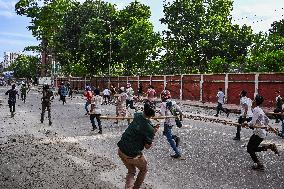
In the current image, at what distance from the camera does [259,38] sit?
190ft

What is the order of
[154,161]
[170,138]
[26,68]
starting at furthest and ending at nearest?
[26,68], [170,138], [154,161]

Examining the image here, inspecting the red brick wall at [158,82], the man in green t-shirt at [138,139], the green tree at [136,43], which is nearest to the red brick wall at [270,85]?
the red brick wall at [158,82]

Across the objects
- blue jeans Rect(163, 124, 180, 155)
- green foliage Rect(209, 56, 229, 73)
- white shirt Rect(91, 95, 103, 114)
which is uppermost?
green foliage Rect(209, 56, 229, 73)

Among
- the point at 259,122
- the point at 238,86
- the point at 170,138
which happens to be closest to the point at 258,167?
the point at 259,122

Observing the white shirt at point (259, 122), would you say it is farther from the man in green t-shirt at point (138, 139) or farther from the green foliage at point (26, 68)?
the green foliage at point (26, 68)

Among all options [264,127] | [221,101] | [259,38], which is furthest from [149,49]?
[264,127]

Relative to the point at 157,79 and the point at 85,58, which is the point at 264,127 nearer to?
the point at 157,79

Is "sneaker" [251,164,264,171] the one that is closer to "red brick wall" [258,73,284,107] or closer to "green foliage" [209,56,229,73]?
"red brick wall" [258,73,284,107]

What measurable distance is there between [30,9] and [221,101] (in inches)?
1803

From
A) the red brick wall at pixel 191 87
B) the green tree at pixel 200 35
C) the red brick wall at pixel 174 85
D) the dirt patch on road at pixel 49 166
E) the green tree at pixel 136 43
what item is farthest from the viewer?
the green tree at pixel 200 35

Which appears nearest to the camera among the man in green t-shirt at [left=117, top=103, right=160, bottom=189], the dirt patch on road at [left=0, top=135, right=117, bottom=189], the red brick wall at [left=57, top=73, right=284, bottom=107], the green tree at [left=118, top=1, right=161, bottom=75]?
the man in green t-shirt at [left=117, top=103, right=160, bottom=189]

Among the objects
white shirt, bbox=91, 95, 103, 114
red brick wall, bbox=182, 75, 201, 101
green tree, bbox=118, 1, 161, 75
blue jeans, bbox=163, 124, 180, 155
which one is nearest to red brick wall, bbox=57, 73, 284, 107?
red brick wall, bbox=182, 75, 201, 101

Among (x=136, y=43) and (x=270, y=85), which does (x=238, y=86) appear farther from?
(x=136, y=43)

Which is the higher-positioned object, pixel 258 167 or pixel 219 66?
pixel 219 66
